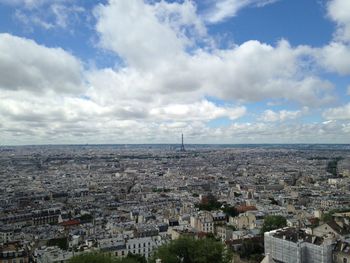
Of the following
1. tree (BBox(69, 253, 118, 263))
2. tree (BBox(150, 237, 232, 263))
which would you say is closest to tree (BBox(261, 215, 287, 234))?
tree (BBox(150, 237, 232, 263))

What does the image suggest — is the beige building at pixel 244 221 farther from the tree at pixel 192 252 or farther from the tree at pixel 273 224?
the tree at pixel 192 252

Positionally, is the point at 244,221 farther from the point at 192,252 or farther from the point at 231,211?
the point at 192,252

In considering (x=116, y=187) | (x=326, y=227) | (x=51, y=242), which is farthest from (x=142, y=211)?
(x=116, y=187)

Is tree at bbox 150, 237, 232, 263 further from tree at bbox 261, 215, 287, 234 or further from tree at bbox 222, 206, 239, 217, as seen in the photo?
tree at bbox 222, 206, 239, 217

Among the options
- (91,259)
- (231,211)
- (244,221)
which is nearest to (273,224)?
(244,221)

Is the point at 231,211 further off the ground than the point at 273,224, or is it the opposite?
the point at 273,224

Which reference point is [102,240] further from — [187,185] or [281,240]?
[187,185]
